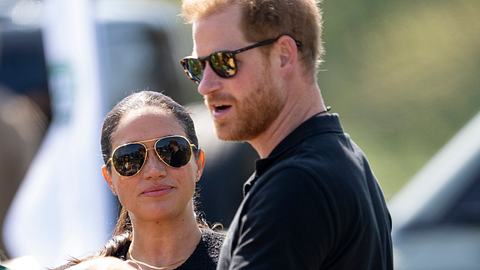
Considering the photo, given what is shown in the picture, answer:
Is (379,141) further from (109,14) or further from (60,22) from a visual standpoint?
(60,22)

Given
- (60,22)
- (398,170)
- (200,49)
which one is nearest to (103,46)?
(60,22)

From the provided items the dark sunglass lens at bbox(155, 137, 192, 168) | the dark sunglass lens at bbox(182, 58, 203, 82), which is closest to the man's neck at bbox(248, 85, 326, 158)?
the dark sunglass lens at bbox(182, 58, 203, 82)

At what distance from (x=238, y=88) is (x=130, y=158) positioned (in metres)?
0.75

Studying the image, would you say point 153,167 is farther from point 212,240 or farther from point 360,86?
point 360,86

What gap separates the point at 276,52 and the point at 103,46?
4.18 meters

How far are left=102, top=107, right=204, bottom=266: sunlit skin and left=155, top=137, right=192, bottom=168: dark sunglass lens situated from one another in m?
0.02

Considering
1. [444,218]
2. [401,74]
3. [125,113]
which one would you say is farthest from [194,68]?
[401,74]

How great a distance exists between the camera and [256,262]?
3.07 metres

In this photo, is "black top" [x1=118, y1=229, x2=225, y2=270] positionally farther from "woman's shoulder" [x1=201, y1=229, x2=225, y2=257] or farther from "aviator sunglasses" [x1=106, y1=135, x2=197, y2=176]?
"aviator sunglasses" [x1=106, y1=135, x2=197, y2=176]

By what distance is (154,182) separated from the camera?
156 inches

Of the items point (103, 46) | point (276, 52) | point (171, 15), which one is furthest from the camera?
point (171, 15)

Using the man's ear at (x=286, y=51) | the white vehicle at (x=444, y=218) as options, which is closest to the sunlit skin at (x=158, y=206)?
the man's ear at (x=286, y=51)

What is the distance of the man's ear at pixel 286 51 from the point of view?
3348 millimetres

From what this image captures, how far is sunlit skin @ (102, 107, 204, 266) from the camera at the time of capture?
3.96m
